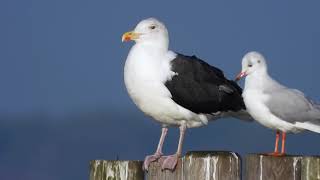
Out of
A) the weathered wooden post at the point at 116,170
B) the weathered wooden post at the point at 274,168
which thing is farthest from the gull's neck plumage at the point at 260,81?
the weathered wooden post at the point at 116,170

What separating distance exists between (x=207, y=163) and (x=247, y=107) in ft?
9.23

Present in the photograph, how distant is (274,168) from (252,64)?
3082 mm

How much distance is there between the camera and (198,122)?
33.0ft

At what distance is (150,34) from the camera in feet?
33.0

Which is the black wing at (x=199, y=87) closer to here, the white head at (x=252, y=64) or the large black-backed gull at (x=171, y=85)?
the large black-backed gull at (x=171, y=85)

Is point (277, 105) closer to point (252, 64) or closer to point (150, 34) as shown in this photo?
point (252, 64)

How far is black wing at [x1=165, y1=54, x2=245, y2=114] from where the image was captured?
31.6 feet

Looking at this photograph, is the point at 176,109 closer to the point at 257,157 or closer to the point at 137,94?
the point at 137,94

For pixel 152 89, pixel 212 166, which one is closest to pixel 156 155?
pixel 152 89

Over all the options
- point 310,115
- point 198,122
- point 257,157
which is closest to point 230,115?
point 198,122

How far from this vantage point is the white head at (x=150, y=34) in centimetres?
1004

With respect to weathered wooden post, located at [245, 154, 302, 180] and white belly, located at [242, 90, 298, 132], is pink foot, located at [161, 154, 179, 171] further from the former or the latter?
white belly, located at [242, 90, 298, 132]

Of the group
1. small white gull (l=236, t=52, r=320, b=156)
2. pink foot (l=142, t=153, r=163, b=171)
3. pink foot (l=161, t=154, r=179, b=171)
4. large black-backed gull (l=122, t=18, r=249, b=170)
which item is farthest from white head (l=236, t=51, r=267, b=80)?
pink foot (l=161, t=154, r=179, b=171)

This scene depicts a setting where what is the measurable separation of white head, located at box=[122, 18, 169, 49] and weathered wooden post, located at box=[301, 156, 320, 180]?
3.60 m
